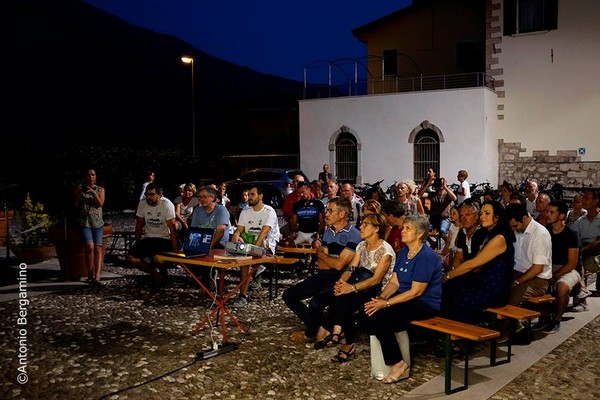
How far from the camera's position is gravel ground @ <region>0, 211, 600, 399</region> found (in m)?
4.57

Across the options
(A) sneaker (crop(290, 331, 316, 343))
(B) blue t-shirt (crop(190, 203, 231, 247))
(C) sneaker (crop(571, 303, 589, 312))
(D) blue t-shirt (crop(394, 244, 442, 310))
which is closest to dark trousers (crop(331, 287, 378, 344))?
(A) sneaker (crop(290, 331, 316, 343))

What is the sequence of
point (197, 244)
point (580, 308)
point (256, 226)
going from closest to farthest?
point (197, 244)
point (580, 308)
point (256, 226)

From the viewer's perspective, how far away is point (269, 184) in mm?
19969

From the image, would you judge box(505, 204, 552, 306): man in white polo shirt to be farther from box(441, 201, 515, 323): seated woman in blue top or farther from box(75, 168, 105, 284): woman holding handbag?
box(75, 168, 105, 284): woman holding handbag

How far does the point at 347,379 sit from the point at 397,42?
Answer: 22.9 metres

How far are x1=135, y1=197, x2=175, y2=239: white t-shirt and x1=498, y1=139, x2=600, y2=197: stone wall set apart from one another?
52.8 ft

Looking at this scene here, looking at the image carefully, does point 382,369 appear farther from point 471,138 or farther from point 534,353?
point 471,138

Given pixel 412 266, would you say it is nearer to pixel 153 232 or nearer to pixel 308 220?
pixel 308 220

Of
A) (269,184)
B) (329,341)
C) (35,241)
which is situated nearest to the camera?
(329,341)

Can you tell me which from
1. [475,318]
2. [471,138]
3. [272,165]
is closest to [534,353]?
[475,318]

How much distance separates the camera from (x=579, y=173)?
2041 cm

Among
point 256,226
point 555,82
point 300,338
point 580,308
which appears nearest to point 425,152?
point 555,82

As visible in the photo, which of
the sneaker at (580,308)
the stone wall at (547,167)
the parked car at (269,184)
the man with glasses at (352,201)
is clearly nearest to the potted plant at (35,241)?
the man with glasses at (352,201)

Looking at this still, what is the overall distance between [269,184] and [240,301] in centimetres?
1292
